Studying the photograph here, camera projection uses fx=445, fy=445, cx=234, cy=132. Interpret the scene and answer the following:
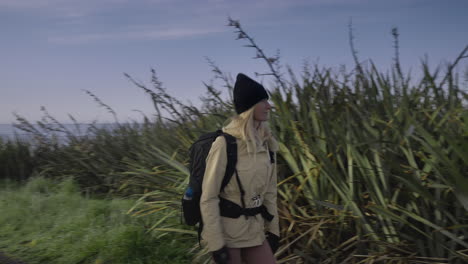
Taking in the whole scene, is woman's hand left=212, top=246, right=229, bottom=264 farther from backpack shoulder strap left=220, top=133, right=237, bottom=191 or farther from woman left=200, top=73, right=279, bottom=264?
backpack shoulder strap left=220, top=133, right=237, bottom=191

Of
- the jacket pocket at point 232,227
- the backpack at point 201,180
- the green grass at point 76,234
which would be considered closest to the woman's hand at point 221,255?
the jacket pocket at point 232,227

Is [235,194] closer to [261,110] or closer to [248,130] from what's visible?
[248,130]

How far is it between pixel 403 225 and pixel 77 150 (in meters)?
6.82

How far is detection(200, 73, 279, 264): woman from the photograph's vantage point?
8.66 feet

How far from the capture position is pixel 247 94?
279 cm

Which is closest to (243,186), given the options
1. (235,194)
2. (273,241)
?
(235,194)

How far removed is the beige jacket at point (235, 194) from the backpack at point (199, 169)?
1.3 inches

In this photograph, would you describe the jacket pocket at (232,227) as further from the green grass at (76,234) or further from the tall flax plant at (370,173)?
the green grass at (76,234)

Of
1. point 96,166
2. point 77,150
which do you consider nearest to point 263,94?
point 96,166

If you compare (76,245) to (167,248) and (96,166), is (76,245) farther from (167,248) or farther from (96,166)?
(96,166)

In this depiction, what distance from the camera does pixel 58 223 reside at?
18.4 ft

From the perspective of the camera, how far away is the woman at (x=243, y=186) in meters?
2.64

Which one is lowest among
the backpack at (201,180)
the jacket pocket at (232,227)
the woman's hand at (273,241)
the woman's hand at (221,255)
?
the woman's hand at (273,241)

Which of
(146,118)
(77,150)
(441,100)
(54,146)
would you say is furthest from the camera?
(54,146)
